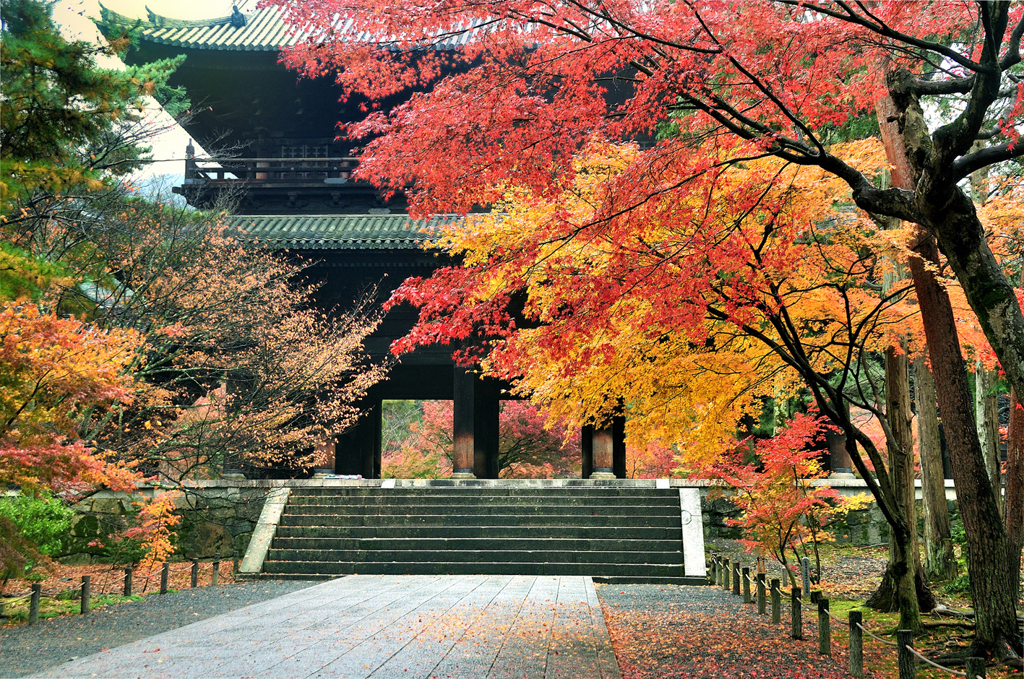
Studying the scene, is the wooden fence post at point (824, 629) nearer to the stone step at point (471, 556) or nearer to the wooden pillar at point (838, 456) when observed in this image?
the stone step at point (471, 556)

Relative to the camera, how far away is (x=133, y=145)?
11.4m

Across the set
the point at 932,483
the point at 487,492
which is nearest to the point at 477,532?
the point at 487,492

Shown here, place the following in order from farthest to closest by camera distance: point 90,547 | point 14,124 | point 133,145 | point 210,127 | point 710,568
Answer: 1. point 210,127
2. point 90,547
3. point 710,568
4. point 133,145
5. point 14,124

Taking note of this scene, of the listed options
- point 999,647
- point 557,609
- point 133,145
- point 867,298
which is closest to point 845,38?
point 867,298

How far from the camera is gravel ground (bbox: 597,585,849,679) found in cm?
663

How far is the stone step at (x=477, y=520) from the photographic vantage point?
14.3 meters

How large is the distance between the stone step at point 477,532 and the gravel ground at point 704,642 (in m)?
2.69

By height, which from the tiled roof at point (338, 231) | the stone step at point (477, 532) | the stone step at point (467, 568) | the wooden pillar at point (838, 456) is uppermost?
the tiled roof at point (338, 231)

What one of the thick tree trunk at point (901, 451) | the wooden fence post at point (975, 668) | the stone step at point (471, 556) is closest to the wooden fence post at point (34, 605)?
the stone step at point (471, 556)

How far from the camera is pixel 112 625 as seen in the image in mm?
8875

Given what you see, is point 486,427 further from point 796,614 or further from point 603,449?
point 796,614

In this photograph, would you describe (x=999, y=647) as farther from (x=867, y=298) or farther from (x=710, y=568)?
(x=710, y=568)

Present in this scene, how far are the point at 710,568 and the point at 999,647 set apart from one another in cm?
642

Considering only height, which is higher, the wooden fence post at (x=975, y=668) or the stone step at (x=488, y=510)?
the stone step at (x=488, y=510)
